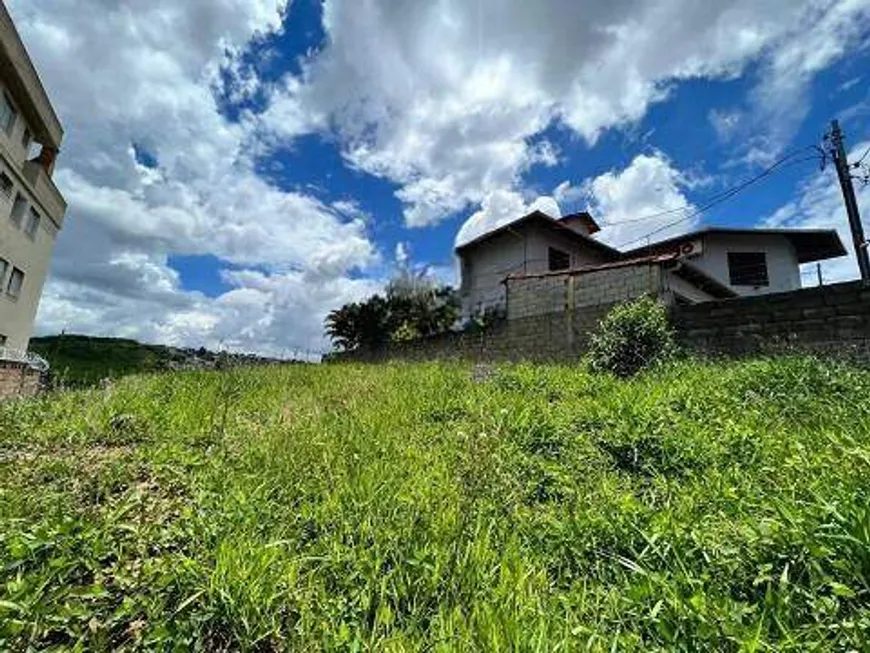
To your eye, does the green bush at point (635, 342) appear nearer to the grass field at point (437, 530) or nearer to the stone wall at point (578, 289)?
the stone wall at point (578, 289)

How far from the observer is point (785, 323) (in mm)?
7973

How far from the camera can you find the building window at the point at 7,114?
18.2m

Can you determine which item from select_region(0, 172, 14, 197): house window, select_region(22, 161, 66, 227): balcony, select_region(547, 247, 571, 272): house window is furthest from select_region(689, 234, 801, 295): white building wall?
select_region(22, 161, 66, 227): balcony

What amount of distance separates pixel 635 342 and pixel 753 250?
16.1m

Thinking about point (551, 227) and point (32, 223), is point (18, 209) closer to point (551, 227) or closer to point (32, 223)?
point (32, 223)

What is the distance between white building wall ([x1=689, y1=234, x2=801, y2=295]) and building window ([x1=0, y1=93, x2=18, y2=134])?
2722 centimetres

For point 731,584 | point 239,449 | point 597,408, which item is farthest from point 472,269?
point 731,584

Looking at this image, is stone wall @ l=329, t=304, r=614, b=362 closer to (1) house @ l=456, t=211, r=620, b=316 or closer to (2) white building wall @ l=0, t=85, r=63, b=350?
(1) house @ l=456, t=211, r=620, b=316

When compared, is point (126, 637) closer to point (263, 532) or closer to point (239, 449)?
point (263, 532)

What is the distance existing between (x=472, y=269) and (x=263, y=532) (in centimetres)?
2075

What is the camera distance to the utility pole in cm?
1335

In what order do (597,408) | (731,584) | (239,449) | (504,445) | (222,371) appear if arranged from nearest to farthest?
(731,584)
(239,449)
(504,445)
(597,408)
(222,371)

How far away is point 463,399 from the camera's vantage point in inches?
221

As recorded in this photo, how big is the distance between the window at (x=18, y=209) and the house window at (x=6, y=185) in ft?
2.45
